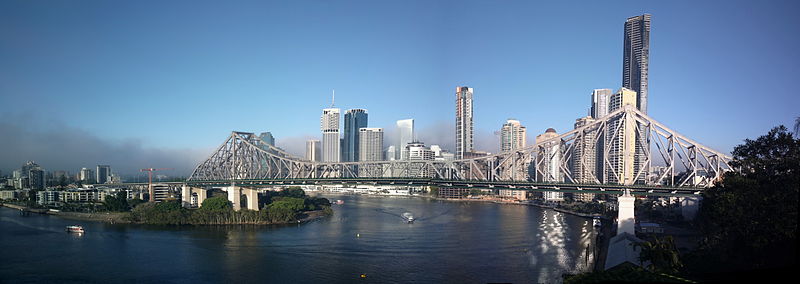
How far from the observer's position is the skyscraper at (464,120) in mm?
55969

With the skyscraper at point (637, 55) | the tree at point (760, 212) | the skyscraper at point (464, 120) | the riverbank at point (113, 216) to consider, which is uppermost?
the skyscraper at point (637, 55)

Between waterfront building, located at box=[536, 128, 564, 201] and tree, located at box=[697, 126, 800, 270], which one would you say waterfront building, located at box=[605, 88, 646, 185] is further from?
tree, located at box=[697, 126, 800, 270]

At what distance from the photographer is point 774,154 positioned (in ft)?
32.8

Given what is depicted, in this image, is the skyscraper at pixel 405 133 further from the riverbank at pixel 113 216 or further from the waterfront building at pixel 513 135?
the riverbank at pixel 113 216

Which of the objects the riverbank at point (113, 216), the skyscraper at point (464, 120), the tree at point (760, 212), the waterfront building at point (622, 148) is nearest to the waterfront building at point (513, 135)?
the skyscraper at point (464, 120)

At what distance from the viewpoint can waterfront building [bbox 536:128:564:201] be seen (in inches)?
706

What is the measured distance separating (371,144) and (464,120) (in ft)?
36.5

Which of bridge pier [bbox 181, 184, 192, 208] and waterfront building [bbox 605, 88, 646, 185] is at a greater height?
waterfront building [bbox 605, 88, 646, 185]

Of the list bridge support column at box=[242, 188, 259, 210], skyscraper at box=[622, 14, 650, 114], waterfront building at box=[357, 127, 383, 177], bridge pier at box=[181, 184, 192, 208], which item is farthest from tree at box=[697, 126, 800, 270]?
waterfront building at box=[357, 127, 383, 177]

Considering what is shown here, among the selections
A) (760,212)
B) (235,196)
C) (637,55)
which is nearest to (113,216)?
(235,196)

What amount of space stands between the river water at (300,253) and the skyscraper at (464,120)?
121 ft

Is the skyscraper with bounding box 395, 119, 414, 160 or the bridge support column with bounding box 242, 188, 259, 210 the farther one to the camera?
the skyscraper with bounding box 395, 119, 414, 160

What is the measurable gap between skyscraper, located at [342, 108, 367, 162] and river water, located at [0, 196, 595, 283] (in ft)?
147

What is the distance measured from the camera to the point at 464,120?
56688 millimetres
